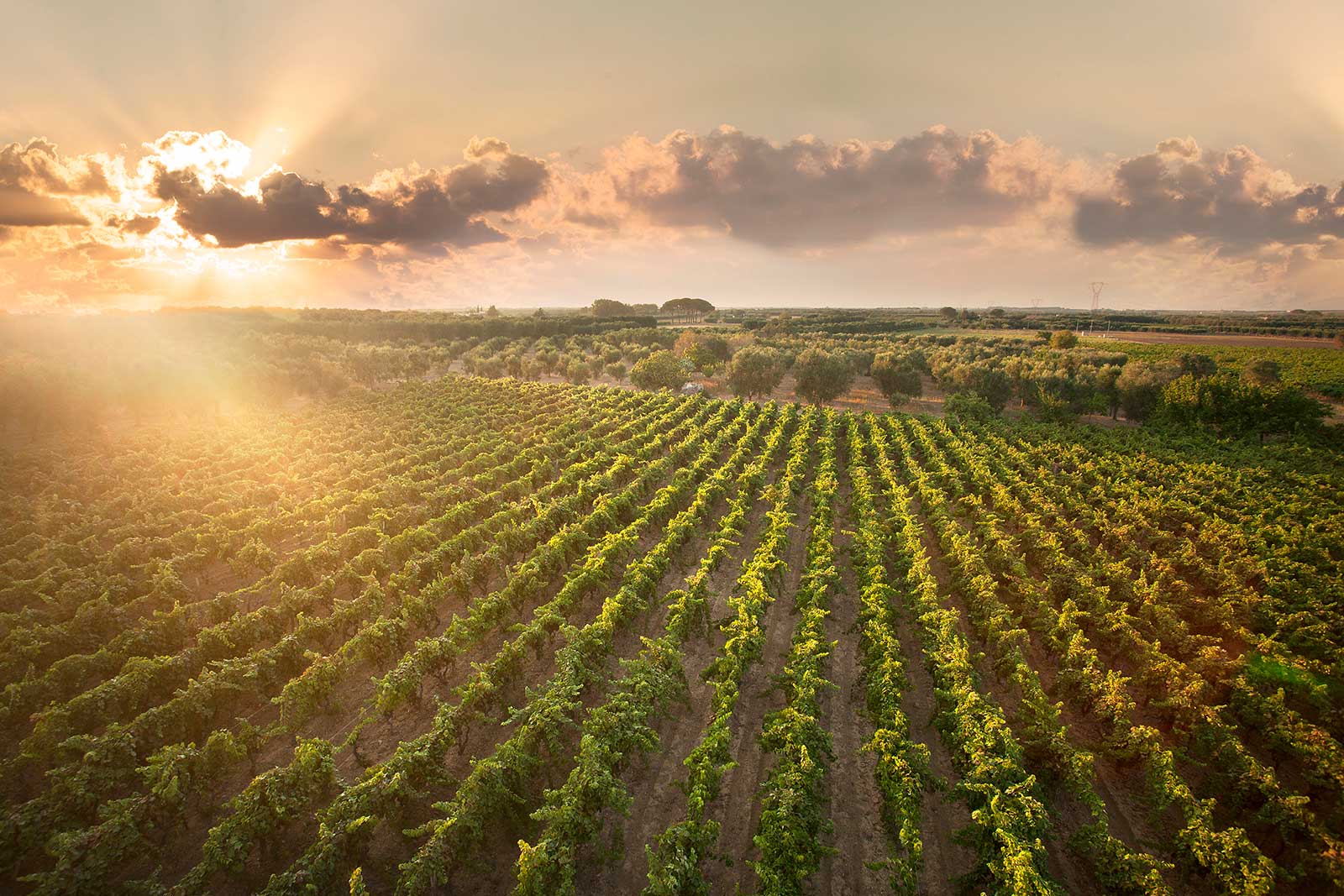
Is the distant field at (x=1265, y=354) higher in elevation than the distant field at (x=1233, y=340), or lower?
lower

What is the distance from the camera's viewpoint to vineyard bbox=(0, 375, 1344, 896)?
38.5ft

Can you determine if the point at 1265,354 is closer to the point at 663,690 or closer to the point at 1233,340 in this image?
the point at 1233,340

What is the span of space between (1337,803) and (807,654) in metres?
14.7

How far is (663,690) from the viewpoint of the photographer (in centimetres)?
1509

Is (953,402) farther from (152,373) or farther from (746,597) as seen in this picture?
(152,373)

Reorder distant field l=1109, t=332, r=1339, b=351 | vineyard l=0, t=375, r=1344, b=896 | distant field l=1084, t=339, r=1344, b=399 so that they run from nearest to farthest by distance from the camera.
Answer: vineyard l=0, t=375, r=1344, b=896
distant field l=1084, t=339, r=1344, b=399
distant field l=1109, t=332, r=1339, b=351

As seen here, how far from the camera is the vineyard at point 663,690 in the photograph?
11.7 metres

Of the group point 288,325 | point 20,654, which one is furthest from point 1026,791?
point 288,325

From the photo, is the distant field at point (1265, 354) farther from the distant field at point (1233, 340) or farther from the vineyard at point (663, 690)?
the vineyard at point (663, 690)

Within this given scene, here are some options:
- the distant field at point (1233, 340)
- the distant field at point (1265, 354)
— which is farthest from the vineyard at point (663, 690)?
the distant field at point (1233, 340)

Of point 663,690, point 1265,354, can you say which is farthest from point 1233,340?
point 663,690

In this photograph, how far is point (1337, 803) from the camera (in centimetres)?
1366

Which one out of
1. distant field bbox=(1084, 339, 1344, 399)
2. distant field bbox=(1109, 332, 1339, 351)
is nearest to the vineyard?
distant field bbox=(1084, 339, 1344, 399)

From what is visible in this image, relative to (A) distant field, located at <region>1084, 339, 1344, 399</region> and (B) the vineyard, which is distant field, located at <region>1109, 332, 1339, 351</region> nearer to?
(A) distant field, located at <region>1084, 339, 1344, 399</region>
